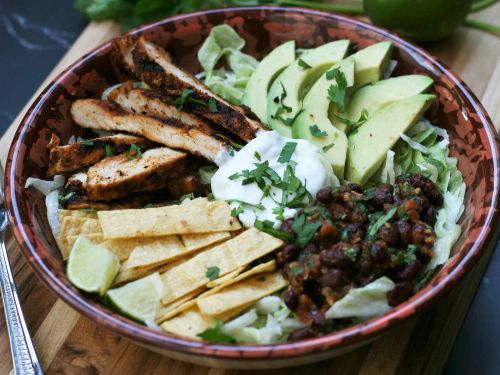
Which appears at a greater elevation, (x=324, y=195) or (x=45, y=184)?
(x=324, y=195)

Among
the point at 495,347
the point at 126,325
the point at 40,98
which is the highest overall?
the point at 40,98

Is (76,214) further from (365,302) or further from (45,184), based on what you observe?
(365,302)

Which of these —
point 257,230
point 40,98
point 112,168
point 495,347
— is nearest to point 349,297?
point 257,230

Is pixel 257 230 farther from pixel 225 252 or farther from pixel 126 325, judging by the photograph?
pixel 126 325

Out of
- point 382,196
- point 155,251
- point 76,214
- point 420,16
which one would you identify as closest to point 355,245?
point 382,196

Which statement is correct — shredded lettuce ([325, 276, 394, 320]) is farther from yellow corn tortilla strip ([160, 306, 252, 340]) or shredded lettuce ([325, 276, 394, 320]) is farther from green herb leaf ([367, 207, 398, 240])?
yellow corn tortilla strip ([160, 306, 252, 340])

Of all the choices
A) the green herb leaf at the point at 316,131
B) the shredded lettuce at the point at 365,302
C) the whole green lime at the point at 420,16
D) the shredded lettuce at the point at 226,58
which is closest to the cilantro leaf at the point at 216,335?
the shredded lettuce at the point at 365,302

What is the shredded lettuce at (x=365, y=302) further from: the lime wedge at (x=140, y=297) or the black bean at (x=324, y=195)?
the lime wedge at (x=140, y=297)

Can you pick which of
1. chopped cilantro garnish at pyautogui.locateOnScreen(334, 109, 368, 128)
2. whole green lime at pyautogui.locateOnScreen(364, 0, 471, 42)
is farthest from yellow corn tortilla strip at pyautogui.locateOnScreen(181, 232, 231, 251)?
whole green lime at pyautogui.locateOnScreen(364, 0, 471, 42)
